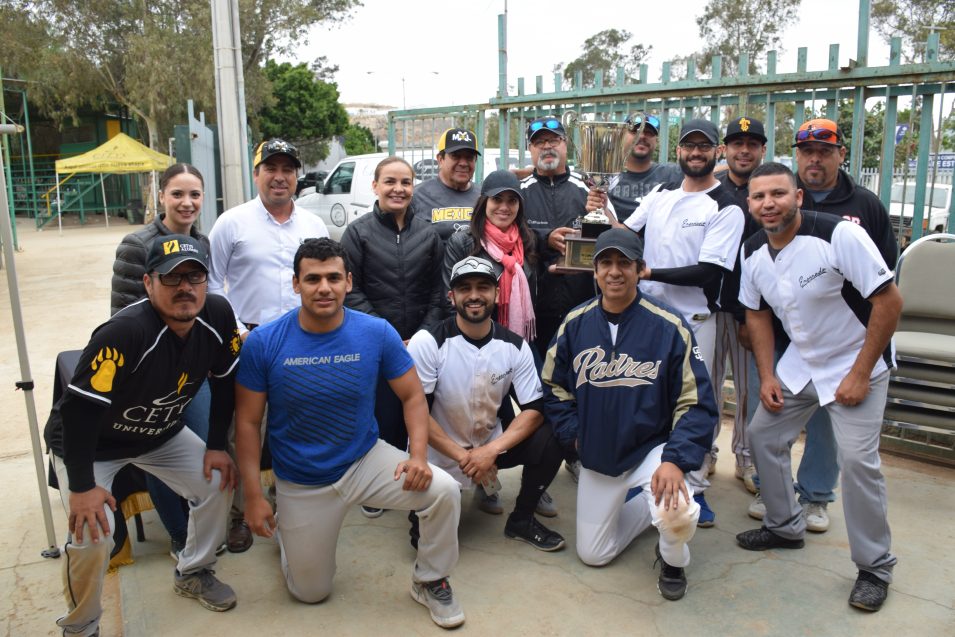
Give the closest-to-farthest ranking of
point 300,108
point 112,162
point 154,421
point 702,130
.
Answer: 1. point 154,421
2. point 702,130
3. point 112,162
4. point 300,108

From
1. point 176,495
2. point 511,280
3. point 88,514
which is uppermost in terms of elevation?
point 511,280

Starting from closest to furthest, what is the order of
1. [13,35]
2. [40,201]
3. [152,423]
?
[152,423] → [13,35] → [40,201]

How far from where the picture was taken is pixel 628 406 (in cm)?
358

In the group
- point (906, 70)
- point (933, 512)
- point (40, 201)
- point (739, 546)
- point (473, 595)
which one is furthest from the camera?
point (40, 201)

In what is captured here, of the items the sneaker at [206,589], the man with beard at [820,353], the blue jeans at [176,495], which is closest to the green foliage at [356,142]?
the blue jeans at [176,495]


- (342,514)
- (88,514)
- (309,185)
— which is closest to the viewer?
(88,514)

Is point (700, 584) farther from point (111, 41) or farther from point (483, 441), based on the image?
point (111, 41)

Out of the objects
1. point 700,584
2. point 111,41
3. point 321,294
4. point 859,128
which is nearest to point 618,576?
point 700,584

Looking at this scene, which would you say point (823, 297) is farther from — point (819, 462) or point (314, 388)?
point (314, 388)

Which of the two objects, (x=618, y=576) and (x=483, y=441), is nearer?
(x=618, y=576)

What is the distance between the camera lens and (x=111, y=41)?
26578 millimetres

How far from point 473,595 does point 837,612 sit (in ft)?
5.23

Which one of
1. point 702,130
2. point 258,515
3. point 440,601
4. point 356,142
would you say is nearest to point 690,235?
point 702,130

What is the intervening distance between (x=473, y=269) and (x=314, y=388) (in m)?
0.98
